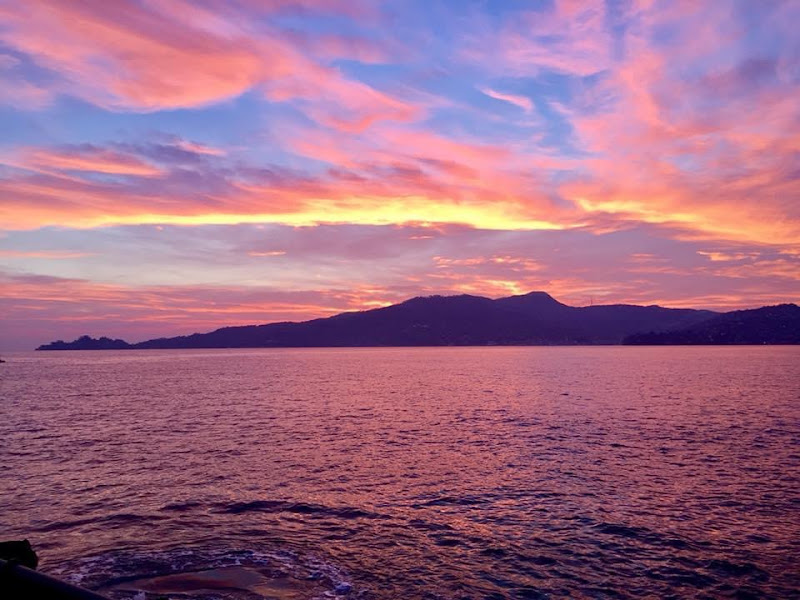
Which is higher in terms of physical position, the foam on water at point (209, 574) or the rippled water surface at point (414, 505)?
the foam on water at point (209, 574)

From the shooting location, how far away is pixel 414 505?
28547 mm

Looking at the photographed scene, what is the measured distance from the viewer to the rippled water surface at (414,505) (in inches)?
771

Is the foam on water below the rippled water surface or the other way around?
the other way around

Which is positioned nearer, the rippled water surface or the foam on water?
the foam on water

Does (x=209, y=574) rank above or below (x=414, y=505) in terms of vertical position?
above

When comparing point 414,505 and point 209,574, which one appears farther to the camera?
point 414,505

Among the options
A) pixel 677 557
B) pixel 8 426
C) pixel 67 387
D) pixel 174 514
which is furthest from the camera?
pixel 67 387

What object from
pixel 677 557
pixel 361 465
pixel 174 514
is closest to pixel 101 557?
pixel 174 514

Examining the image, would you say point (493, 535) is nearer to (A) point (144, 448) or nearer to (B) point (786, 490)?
(B) point (786, 490)

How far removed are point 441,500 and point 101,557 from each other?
16.1m

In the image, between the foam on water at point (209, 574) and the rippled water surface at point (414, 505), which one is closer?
the foam on water at point (209, 574)

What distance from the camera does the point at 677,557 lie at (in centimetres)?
2122

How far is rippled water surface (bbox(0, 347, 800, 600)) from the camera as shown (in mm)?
19578

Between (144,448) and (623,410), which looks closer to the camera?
(144,448)
